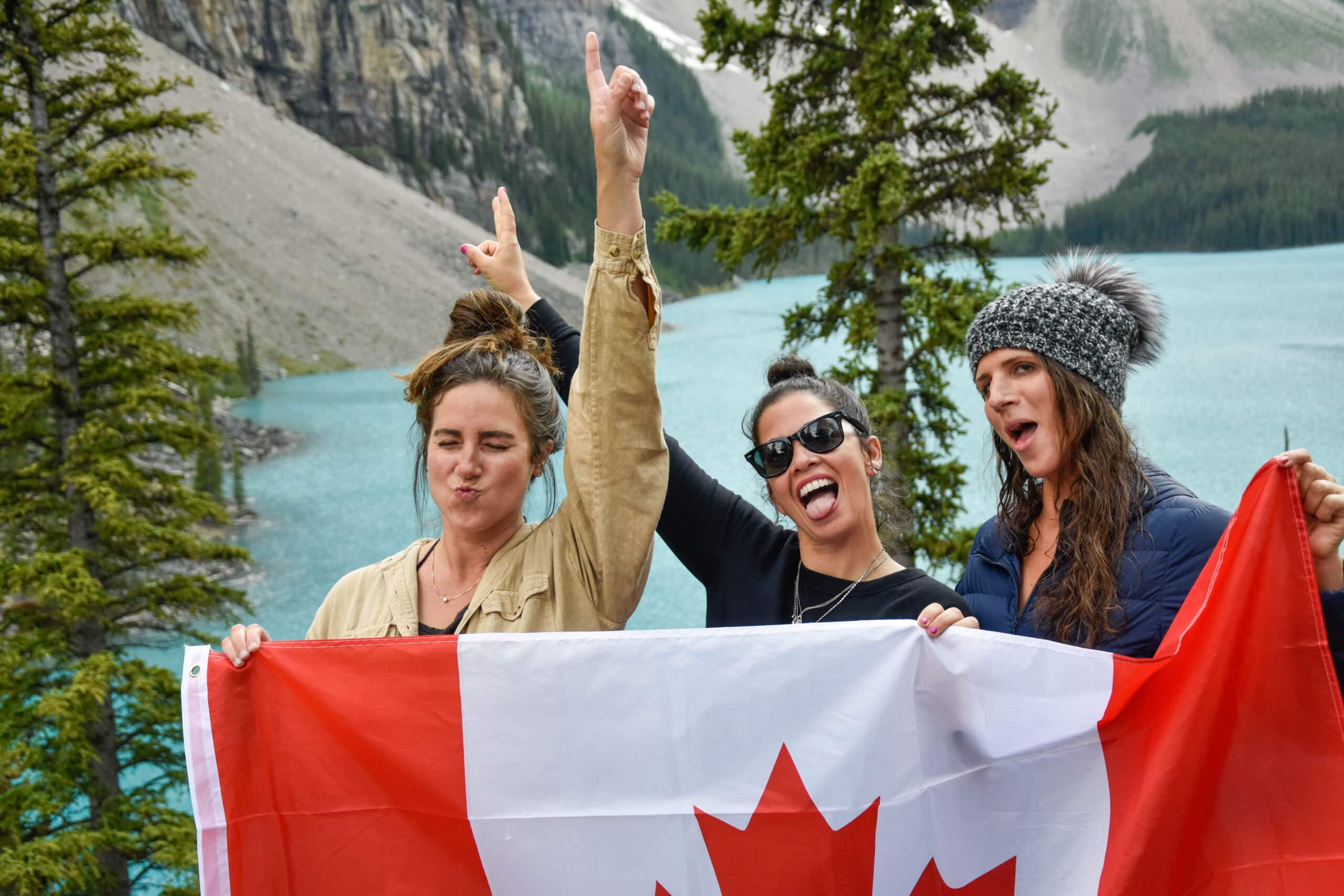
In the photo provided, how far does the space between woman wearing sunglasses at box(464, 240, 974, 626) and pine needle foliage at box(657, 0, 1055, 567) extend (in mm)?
9166

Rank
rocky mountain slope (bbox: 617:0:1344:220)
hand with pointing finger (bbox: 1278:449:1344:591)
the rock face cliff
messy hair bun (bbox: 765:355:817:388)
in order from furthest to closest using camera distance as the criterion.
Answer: rocky mountain slope (bbox: 617:0:1344:220), the rock face cliff, messy hair bun (bbox: 765:355:817:388), hand with pointing finger (bbox: 1278:449:1344:591)

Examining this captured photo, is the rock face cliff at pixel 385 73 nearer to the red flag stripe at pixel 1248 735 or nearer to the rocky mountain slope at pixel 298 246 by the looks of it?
the rocky mountain slope at pixel 298 246

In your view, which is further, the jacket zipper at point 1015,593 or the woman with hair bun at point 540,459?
the jacket zipper at point 1015,593

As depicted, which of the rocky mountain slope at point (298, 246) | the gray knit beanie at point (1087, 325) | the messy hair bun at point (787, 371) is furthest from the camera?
the rocky mountain slope at point (298, 246)

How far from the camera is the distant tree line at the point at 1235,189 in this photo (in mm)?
79312

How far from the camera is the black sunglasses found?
9.12 ft

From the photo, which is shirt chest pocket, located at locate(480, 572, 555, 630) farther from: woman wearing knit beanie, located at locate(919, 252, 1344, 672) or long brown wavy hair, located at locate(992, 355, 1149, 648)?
long brown wavy hair, located at locate(992, 355, 1149, 648)

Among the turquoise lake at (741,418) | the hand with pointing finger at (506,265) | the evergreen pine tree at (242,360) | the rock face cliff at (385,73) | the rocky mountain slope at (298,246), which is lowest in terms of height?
the turquoise lake at (741,418)

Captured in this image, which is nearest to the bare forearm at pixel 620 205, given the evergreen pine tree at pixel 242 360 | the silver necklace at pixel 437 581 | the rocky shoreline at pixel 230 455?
the silver necklace at pixel 437 581

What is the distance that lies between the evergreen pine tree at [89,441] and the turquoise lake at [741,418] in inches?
552

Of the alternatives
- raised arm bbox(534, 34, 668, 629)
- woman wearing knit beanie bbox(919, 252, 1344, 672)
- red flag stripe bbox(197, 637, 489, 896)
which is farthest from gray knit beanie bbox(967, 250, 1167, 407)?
red flag stripe bbox(197, 637, 489, 896)

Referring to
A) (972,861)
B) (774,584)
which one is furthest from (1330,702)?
(774,584)

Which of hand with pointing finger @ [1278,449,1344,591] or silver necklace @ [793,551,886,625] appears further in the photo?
silver necklace @ [793,551,886,625]

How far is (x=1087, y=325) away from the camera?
8.89 feet
